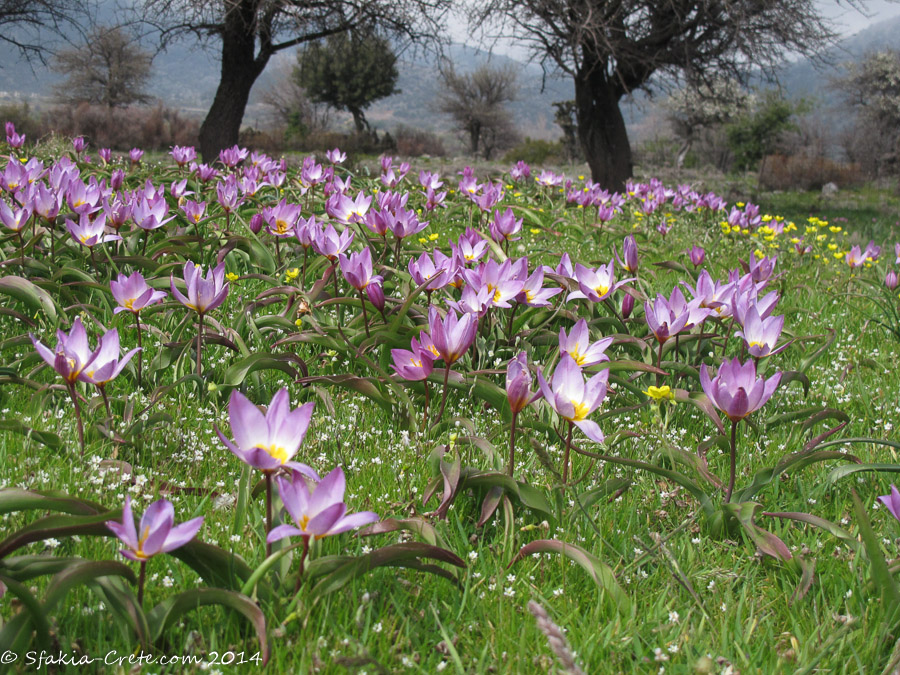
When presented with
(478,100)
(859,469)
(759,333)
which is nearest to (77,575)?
(859,469)

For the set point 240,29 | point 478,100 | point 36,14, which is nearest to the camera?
point 240,29

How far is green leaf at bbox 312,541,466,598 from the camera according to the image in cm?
117

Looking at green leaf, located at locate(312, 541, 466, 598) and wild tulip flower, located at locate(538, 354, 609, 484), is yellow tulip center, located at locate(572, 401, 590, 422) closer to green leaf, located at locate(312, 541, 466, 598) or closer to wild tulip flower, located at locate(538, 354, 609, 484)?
wild tulip flower, located at locate(538, 354, 609, 484)

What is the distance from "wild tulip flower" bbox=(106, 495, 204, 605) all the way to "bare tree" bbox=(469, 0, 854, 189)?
11136 mm

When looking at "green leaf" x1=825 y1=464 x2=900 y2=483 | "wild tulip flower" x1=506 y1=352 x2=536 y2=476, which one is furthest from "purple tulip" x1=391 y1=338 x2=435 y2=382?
"green leaf" x1=825 y1=464 x2=900 y2=483

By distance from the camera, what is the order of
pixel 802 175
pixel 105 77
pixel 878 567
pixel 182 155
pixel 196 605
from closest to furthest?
pixel 196 605, pixel 878 567, pixel 182 155, pixel 802 175, pixel 105 77

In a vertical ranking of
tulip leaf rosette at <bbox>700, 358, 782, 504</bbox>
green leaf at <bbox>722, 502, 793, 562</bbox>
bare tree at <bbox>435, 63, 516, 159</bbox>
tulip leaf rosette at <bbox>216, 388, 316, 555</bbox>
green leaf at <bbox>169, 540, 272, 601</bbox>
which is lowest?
green leaf at <bbox>722, 502, 793, 562</bbox>

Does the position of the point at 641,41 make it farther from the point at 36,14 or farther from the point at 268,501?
the point at 36,14

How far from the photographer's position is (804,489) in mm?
1846

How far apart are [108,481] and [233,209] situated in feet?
7.59

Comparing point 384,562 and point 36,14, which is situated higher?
point 36,14

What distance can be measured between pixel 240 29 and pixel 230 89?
42.6 inches

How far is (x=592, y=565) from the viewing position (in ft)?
4.32

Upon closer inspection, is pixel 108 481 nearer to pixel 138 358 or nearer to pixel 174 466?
pixel 174 466
